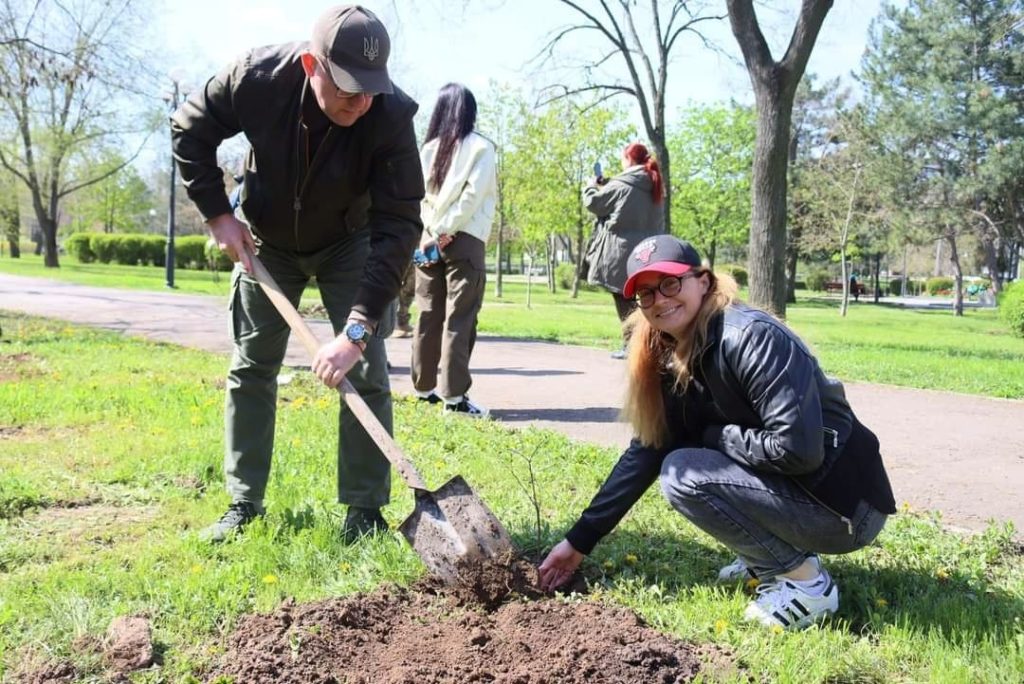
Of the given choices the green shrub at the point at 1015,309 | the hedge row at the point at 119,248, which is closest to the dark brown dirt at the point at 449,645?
the green shrub at the point at 1015,309

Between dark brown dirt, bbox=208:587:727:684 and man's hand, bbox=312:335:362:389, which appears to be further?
man's hand, bbox=312:335:362:389

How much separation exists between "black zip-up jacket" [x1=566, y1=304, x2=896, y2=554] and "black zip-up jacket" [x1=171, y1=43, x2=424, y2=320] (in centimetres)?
115

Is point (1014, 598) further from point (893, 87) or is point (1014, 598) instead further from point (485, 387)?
point (893, 87)

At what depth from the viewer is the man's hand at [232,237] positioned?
3289 millimetres

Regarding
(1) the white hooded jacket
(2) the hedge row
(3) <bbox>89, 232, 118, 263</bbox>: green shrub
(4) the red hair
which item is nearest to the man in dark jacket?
(1) the white hooded jacket

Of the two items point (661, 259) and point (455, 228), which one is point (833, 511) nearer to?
point (661, 259)

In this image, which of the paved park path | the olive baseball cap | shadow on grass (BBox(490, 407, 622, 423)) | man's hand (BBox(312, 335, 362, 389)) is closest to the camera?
the olive baseball cap

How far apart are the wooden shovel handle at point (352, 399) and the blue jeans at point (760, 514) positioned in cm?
85

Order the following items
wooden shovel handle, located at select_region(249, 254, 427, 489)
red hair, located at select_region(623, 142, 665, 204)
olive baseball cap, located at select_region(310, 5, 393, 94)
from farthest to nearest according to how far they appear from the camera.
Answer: red hair, located at select_region(623, 142, 665, 204), wooden shovel handle, located at select_region(249, 254, 427, 489), olive baseball cap, located at select_region(310, 5, 393, 94)

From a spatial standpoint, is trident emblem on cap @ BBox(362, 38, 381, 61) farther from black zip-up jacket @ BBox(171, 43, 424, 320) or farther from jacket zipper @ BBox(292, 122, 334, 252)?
jacket zipper @ BBox(292, 122, 334, 252)

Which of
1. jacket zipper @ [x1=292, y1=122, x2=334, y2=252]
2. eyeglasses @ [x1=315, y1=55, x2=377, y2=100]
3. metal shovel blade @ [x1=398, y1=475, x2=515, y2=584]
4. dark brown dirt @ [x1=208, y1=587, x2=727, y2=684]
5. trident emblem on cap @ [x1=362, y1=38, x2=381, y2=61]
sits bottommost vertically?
dark brown dirt @ [x1=208, y1=587, x2=727, y2=684]

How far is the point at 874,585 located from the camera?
294 centimetres

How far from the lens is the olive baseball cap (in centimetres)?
273

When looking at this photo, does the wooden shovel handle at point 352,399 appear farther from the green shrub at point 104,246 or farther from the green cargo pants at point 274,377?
the green shrub at point 104,246
